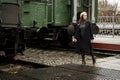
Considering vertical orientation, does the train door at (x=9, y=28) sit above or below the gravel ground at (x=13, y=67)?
above

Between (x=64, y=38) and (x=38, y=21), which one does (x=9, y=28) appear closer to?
(x=38, y=21)

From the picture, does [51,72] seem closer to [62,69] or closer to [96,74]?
[62,69]

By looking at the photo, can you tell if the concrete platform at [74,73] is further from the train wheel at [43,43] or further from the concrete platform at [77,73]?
the train wheel at [43,43]

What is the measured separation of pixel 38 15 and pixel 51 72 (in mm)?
6060

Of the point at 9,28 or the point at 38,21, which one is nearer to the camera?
the point at 9,28

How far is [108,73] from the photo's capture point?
7.38 metres

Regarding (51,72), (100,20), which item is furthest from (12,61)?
(100,20)

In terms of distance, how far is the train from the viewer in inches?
366

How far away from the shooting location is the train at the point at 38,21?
930cm

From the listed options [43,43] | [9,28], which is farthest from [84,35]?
[43,43]

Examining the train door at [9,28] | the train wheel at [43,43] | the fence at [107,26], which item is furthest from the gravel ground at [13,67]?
the fence at [107,26]

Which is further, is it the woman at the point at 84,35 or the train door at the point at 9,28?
the train door at the point at 9,28

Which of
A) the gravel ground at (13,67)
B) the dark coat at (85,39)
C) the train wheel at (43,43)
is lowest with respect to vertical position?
the gravel ground at (13,67)

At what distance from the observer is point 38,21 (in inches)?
521
